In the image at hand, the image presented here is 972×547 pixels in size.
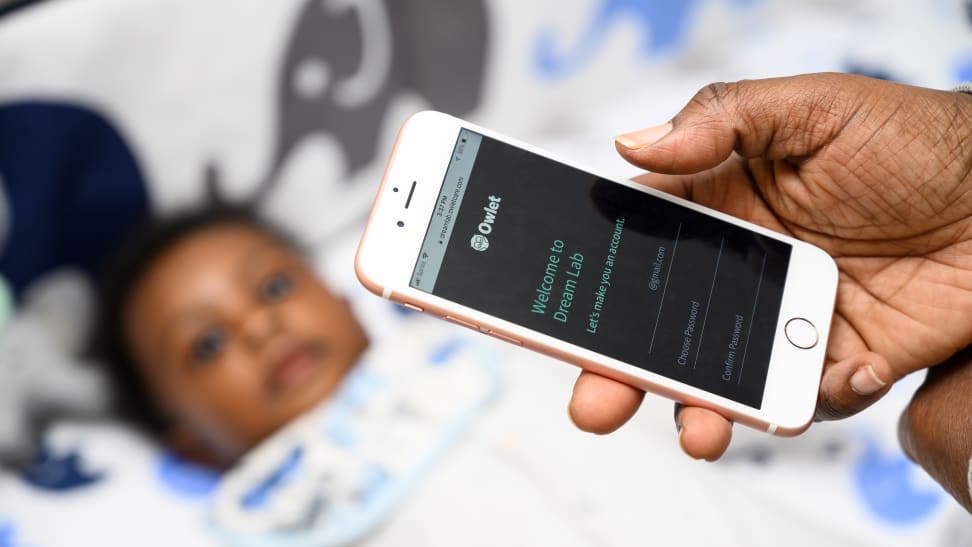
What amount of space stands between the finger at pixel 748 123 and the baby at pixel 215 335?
518 mm

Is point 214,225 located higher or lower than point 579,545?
higher

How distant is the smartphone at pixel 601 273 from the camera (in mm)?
538

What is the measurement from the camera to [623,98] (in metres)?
1.07

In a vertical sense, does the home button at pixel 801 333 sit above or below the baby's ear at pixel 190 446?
above

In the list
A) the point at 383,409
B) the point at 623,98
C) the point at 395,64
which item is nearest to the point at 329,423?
the point at 383,409

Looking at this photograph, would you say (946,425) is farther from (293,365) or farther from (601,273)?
(293,365)

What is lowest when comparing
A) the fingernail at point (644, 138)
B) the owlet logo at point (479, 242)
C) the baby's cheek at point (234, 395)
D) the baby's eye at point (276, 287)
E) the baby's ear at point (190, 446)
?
the baby's ear at point (190, 446)

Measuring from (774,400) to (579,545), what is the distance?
34 centimetres

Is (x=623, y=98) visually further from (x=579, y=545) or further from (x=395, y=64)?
(x=579, y=545)

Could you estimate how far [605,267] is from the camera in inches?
22.0

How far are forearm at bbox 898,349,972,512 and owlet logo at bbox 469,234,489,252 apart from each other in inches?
14.4

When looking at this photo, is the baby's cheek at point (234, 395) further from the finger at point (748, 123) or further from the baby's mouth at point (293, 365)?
the finger at point (748, 123)

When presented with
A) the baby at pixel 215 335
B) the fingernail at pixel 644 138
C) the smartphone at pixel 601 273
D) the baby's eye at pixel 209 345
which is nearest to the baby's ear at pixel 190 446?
the baby at pixel 215 335

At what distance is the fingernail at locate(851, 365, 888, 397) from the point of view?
1.73 feet
